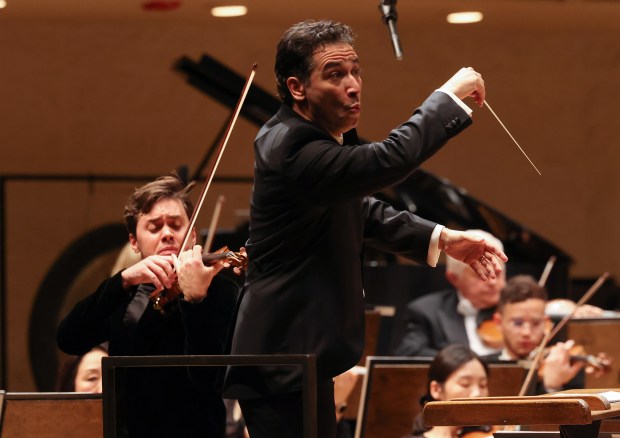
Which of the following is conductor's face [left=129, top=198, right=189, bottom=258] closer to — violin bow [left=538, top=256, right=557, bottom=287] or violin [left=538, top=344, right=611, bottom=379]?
violin [left=538, top=344, right=611, bottom=379]

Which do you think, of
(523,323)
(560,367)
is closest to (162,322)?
(560,367)

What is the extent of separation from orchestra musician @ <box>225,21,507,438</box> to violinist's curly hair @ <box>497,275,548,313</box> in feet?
8.15

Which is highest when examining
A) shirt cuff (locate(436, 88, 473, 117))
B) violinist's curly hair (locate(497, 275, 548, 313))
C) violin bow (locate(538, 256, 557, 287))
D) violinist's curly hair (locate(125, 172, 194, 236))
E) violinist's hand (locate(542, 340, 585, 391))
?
shirt cuff (locate(436, 88, 473, 117))

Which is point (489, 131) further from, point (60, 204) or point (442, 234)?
point (442, 234)

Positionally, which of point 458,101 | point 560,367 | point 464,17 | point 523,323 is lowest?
point 560,367

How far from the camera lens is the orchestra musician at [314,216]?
2248 mm

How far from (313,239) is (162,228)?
62 cm

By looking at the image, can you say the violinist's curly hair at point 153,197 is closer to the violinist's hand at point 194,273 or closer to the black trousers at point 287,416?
the violinist's hand at point 194,273

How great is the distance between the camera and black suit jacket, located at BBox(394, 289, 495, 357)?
5.07 meters

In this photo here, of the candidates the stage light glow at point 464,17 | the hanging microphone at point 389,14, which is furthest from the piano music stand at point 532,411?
the stage light glow at point 464,17

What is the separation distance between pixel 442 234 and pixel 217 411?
23.1 inches

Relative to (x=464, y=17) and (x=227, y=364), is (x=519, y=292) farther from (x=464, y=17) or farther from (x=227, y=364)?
(x=464, y=17)

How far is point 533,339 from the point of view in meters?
4.69

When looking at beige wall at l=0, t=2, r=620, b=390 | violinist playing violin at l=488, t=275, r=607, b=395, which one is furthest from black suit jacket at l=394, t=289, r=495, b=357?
beige wall at l=0, t=2, r=620, b=390
